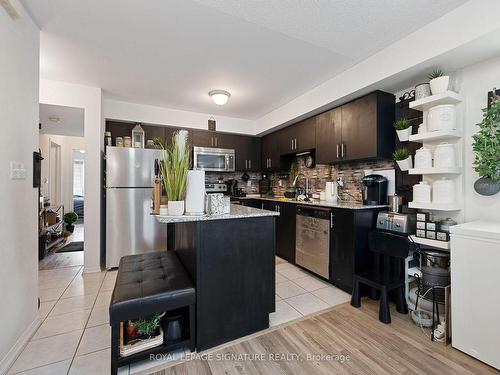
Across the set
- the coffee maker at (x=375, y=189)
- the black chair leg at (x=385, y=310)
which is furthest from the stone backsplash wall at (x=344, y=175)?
the black chair leg at (x=385, y=310)

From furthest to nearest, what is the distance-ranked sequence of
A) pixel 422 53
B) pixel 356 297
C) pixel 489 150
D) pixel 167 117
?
1. pixel 167 117
2. pixel 356 297
3. pixel 422 53
4. pixel 489 150

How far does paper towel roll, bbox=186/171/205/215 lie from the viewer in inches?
67.3

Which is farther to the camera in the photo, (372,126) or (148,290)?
(372,126)

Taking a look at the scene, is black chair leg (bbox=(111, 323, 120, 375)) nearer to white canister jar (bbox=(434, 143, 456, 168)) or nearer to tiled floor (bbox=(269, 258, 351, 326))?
tiled floor (bbox=(269, 258, 351, 326))

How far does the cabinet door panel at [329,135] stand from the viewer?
296 centimetres

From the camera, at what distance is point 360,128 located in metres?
2.67

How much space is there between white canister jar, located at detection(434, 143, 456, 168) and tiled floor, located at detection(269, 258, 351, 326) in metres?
1.56

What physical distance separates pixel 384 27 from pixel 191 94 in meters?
2.43

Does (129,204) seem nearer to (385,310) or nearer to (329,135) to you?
(329,135)

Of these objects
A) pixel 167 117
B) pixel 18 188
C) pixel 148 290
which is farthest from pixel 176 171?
pixel 167 117

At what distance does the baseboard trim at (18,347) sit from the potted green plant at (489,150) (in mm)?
3496

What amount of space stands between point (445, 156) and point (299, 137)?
1980 mm

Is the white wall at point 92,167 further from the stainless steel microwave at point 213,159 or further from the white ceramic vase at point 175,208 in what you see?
the white ceramic vase at point 175,208

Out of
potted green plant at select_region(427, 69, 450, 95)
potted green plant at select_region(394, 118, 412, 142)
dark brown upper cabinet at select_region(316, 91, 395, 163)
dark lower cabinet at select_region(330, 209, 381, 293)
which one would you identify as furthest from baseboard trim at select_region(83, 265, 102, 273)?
potted green plant at select_region(427, 69, 450, 95)
